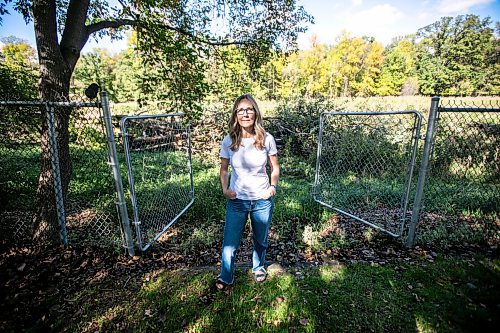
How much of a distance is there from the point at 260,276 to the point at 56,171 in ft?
10.3

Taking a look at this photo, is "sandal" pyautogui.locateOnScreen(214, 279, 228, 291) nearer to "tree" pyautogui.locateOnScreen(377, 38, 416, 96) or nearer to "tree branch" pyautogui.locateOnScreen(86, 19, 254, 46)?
"tree branch" pyautogui.locateOnScreen(86, 19, 254, 46)

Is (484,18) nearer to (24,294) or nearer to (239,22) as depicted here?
(239,22)

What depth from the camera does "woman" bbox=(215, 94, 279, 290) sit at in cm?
264

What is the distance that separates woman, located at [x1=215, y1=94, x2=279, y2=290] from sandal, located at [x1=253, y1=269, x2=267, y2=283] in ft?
1.64

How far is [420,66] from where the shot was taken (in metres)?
51.1

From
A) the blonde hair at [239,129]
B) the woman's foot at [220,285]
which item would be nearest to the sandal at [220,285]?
the woman's foot at [220,285]

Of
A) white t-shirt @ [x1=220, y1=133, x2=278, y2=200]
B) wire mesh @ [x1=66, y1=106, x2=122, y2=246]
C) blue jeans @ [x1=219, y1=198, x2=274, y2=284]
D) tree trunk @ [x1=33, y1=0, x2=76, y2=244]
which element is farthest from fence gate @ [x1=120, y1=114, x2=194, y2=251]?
white t-shirt @ [x1=220, y1=133, x2=278, y2=200]

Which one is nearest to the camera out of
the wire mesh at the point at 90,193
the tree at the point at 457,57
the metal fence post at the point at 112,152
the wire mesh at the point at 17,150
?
the metal fence post at the point at 112,152

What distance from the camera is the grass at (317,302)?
243 centimetres

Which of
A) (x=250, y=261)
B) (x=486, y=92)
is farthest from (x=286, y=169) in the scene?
(x=486, y=92)

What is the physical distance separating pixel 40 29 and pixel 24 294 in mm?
3348

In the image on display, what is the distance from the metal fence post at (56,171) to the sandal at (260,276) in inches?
114

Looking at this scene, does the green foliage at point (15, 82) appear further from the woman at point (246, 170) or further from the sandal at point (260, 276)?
the sandal at point (260, 276)

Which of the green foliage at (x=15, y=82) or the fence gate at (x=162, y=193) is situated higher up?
the green foliage at (x=15, y=82)
